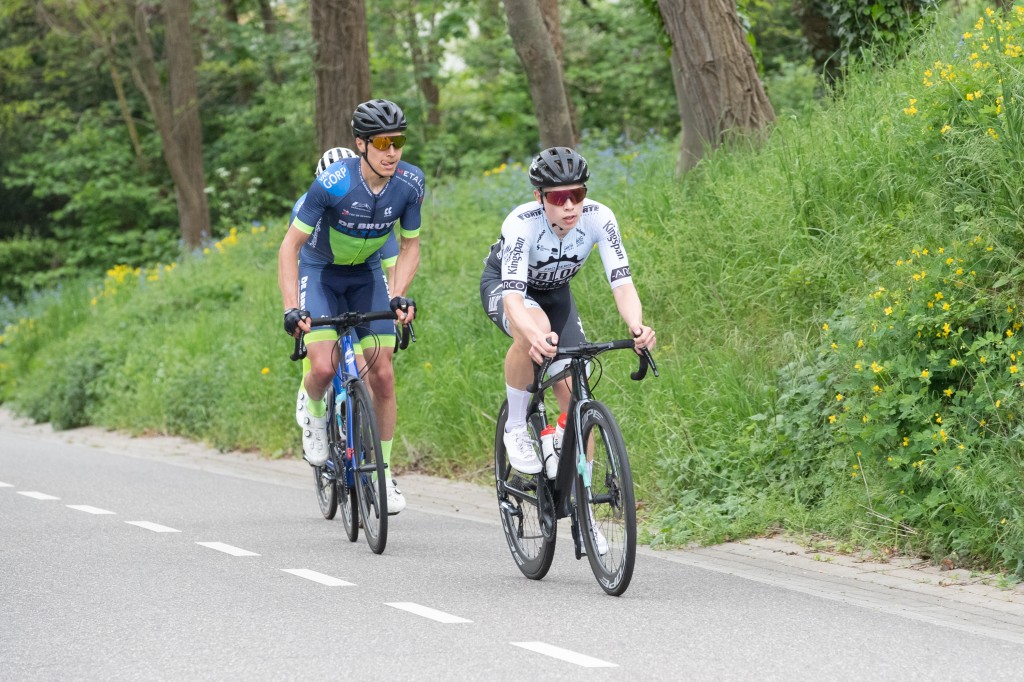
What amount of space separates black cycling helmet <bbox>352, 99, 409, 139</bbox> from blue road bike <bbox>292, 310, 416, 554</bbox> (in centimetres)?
104

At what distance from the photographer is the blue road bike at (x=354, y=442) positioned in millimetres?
8039

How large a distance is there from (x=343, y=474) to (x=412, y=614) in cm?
216

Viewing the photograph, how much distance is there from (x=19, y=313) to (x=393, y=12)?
Result: 10023mm

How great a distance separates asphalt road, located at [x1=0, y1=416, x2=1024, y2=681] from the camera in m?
5.54

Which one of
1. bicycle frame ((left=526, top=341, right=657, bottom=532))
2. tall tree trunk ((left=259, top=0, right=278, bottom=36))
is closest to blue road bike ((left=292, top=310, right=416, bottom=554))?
bicycle frame ((left=526, top=341, right=657, bottom=532))

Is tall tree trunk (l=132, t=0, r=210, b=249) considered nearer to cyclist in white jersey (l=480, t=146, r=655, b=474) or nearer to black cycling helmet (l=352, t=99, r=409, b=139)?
black cycling helmet (l=352, t=99, r=409, b=139)

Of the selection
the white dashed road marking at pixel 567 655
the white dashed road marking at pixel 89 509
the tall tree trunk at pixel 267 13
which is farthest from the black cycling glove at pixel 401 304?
the tall tree trunk at pixel 267 13

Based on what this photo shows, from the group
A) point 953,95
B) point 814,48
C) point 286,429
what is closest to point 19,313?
point 286,429

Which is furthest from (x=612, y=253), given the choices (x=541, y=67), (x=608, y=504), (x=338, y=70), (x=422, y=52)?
(x=422, y=52)

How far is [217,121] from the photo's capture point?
113ft

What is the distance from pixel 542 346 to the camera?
6.48 m

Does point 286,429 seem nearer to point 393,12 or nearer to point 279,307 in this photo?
point 279,307

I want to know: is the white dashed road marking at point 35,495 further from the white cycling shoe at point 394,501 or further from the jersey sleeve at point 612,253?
the jersey sleeve at point 612,253

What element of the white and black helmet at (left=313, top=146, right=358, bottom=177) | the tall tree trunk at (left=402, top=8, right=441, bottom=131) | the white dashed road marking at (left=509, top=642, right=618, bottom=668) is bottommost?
the white dashed road marking at (left=509, top=642, right=618, bottom=668)
